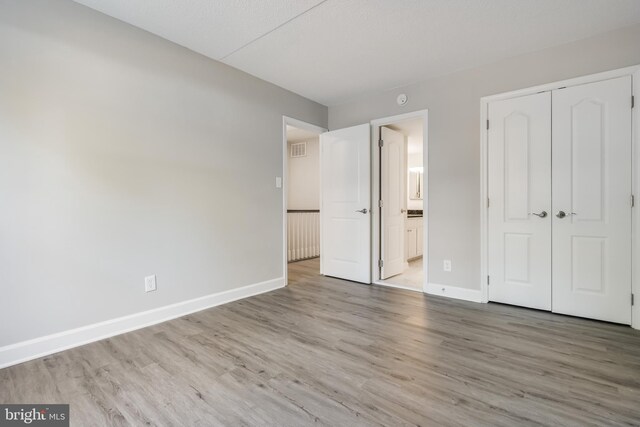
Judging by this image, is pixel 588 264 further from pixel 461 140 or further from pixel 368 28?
pixel 368 28

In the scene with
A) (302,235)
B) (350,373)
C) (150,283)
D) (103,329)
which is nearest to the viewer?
(350,373)

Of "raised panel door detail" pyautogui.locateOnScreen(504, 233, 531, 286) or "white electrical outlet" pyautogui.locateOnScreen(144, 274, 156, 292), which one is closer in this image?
"white electrical outlet" pyautogui.locateOnScreen(144, 274, 156, 292)

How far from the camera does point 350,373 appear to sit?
1798 millimetres

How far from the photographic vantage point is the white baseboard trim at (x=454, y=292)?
3152 millimetres

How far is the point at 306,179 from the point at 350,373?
5.27 m

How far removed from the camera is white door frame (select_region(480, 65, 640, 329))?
7.85ft

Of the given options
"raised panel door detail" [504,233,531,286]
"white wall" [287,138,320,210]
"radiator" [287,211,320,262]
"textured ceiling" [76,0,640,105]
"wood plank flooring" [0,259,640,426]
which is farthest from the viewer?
"white wall" [287,138,320,210]

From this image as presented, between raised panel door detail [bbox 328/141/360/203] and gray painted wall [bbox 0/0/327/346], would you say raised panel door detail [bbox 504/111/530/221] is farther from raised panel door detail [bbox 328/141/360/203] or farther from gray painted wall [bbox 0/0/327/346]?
gray painted wall [bbox 0/0/327/346]

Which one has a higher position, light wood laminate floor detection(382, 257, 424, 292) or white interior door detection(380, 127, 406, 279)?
white interior door detection(380, 127, 406, 279)

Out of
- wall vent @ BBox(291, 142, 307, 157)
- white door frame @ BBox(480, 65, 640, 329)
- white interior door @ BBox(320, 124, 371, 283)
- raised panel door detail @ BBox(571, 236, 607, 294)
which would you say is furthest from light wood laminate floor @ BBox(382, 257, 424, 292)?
wall vent @ BBox(291, 142, 307, 157)

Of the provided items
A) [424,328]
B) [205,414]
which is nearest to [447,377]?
[424,328]

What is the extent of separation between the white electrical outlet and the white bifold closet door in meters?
3.23

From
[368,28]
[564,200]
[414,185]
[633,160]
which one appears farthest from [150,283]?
[414,185]

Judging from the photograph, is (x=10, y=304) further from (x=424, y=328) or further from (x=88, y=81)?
(x=424, y=328)
